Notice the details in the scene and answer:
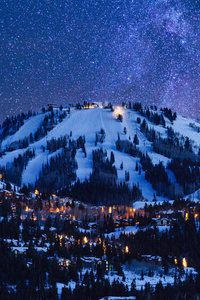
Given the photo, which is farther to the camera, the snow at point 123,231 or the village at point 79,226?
the snow at point 123,231

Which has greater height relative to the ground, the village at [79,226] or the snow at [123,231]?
the village at [79,226]

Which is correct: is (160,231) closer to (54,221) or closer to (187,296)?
Result: (54,221)

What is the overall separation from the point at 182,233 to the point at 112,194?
87131 millimetres

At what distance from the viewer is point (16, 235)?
100438 millimetres

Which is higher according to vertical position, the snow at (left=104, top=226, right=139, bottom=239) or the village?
the village

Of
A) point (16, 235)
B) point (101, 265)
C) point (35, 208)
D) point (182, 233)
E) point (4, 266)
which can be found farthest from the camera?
point (35, 208)

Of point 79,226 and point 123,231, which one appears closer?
point 123,231

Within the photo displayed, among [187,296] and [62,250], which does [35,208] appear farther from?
[187,296]

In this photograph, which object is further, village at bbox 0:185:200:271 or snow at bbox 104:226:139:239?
snow at bbox 104:226:139:239

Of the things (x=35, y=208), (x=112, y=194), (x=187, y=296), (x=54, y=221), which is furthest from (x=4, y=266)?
(x=112, y=194)

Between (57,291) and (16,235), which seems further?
(16,235)

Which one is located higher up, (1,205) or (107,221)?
(1,205)

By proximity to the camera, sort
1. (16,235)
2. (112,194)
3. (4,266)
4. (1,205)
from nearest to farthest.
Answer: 1. (4,266)
2. (16,235)
3. (1,205)
4. (112,194)

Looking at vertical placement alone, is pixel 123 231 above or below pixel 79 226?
above
